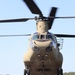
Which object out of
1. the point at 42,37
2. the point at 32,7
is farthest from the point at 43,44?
the point at 32,7

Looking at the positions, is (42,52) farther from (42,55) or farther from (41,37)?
(41,37)

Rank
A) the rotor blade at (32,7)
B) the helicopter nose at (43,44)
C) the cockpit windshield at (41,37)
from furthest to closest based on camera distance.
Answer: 1. the cockpit windshield at (41,37)
2. the rotor blade at (32,7)
3. the helicopter nose at (43,44)

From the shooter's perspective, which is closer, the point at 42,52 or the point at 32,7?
the point at 42,52

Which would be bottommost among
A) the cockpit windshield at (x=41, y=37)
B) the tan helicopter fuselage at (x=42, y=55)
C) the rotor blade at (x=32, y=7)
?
the tan helicopter fuselage at (x=42, y=55)

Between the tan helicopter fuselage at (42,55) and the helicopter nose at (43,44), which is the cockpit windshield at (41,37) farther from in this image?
the helicopter nose at (43,44)

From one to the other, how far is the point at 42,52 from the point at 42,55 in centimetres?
26

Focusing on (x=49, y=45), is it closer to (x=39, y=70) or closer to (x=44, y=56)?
(x=44, y=56)

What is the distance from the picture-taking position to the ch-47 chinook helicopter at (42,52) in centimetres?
2073

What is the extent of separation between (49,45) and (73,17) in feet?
9.76

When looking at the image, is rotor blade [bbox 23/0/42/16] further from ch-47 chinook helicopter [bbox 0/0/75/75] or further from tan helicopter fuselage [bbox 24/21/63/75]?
tan helicopter fuselage [bbox 24/21/63/75]

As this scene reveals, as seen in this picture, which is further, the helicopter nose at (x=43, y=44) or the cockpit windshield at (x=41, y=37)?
the cockpit windshield at (x=41, y=37)

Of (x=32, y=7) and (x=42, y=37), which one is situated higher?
(x=32, y=7)

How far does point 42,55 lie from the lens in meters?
20.7

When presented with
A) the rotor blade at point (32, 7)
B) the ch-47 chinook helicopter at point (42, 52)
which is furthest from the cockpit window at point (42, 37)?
the rotor blade at point (32, 7)
